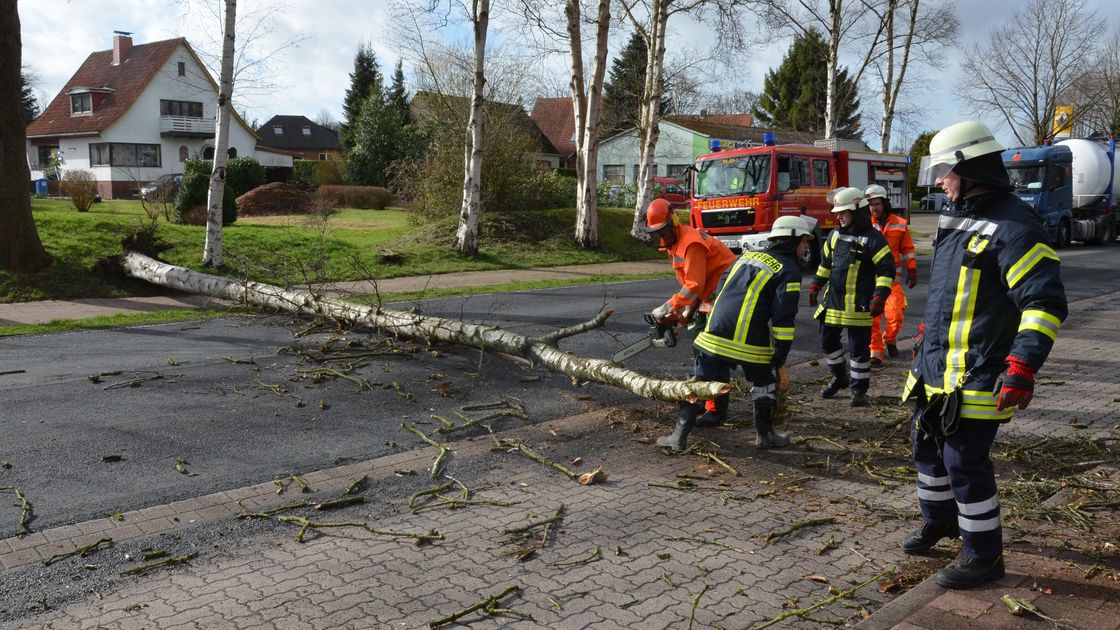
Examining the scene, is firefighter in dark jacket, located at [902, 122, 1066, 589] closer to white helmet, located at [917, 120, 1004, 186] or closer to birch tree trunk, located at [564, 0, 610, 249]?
white helmet, located at [917, 120, 1004, 186]

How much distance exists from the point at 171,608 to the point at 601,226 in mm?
22827

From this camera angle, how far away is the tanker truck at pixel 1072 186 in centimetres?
2792

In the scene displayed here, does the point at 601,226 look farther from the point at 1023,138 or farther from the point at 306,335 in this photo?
the point at 1023,138

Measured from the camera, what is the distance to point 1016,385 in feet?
11.8

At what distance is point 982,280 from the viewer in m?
3.88

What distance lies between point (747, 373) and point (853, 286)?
2297mm

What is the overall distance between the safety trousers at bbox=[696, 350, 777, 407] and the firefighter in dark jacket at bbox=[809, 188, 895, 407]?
72.2 inches

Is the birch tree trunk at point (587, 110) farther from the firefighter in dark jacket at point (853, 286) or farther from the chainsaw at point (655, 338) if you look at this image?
the chainsaw at point (655, 338)

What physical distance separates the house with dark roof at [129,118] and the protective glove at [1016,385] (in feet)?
164

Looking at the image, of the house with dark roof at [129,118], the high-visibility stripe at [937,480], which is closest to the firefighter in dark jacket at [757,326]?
the high-visibility stripe at [937,480]

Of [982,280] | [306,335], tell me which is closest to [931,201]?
Result: [306,335]

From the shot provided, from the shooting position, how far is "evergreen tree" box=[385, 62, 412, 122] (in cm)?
4284

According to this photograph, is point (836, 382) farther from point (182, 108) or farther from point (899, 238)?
point (182, 108)

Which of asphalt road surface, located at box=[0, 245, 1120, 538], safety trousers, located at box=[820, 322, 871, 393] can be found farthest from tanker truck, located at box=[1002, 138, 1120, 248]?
safety trousers, located at box=[820, 322, 871, 393]
